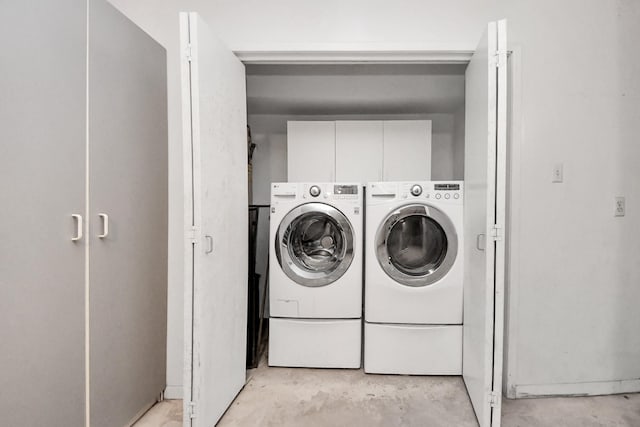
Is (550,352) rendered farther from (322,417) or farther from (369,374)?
(322,417)

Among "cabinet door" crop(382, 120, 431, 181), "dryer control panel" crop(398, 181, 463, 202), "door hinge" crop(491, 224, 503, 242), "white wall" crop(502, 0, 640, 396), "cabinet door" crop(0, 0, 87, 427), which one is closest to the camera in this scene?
"cabinet door" crop(0, 0, 87, 427)

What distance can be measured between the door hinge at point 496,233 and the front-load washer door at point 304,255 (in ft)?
2.98

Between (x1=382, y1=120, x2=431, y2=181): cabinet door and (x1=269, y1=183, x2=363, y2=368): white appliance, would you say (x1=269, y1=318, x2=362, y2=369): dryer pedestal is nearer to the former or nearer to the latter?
(x1=269, y1=183, x2=363, y2=368): white appliance

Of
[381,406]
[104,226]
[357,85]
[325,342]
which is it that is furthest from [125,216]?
[357,85]

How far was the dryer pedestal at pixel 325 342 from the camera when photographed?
2.23 meters

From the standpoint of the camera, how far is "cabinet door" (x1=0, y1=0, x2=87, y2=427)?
3.47ft

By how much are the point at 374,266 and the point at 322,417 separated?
0.92 metres

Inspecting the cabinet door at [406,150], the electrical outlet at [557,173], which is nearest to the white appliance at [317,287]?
the cabinet door at [406,150]

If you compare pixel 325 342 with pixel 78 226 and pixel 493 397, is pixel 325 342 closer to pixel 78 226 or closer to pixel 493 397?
pixel 493 397

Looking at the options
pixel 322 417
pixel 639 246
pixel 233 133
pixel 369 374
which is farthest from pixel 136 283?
pixel 639 246

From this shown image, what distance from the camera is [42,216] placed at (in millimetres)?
1162

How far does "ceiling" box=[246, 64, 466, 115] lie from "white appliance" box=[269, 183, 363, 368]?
102 cm

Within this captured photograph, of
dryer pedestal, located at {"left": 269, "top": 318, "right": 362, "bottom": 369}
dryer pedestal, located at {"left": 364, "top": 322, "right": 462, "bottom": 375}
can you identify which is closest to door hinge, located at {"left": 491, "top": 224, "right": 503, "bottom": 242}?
dryer pedestal, located at {"left": 364, "top": 322, "right": 462, "bottom": 375}

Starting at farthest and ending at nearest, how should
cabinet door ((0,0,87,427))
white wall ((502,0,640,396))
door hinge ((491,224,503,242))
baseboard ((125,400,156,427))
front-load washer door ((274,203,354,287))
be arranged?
front-load washer door ((274,203,354,287))
white wall ((502,0,640,396))
baseboard ((125,400,156,427))
door hinge ((491,224,503,242))
cabinet door ((0,0,87,427))
